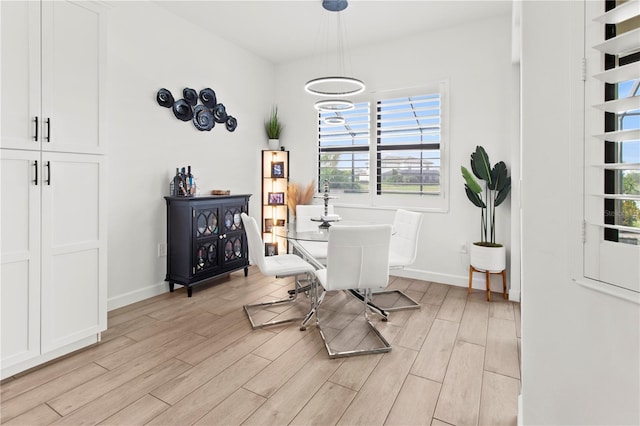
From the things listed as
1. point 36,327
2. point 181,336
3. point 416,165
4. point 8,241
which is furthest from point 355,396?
point 416,165

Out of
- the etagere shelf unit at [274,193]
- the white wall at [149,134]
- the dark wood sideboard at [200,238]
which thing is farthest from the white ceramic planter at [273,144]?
the dark wood sideboard at [200,238]

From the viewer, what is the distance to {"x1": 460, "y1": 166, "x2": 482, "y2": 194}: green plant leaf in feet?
12.0

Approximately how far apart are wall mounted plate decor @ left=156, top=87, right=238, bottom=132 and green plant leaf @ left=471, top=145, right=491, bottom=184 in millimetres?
3016

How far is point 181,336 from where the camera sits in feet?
8.76

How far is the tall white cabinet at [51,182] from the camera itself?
2.02 m

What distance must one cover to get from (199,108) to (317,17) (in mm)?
1699

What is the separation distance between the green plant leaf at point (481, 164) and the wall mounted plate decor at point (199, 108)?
119 inches

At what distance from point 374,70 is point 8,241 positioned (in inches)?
161

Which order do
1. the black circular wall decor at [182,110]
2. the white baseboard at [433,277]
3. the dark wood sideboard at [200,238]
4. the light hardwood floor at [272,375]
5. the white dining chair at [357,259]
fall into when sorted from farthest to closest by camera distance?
the white baseboard at [433,277]
the black circular wall decor at [182,110]
the dark wood sideboard at [200,238]
the white dining chair at [357,259]
the light hardwood floor at [272,375]

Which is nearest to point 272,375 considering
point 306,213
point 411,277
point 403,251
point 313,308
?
point 313,308

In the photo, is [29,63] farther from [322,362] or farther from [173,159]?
[322,362]

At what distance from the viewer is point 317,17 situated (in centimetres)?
378

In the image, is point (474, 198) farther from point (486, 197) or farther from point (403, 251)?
point (403, 251)

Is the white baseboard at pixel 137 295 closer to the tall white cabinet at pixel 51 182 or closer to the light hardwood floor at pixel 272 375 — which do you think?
the light hardwood floor at pixel 272 375
